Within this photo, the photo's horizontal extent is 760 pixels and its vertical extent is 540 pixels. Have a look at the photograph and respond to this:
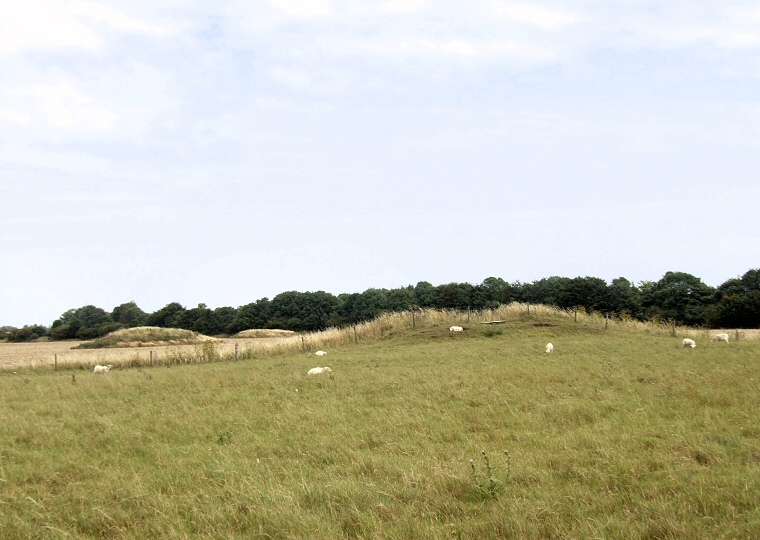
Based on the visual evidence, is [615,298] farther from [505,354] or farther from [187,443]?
[187,443]

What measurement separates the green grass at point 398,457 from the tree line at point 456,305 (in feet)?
118

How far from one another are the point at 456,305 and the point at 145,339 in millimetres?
40603

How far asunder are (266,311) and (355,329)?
2452 inches

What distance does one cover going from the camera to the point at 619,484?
701 centimetres

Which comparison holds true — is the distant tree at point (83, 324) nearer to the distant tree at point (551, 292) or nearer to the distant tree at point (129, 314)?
the distant tree at point (129, 314)

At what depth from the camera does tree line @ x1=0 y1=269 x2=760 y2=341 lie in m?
65.6

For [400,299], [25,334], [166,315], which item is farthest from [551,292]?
[25,334]

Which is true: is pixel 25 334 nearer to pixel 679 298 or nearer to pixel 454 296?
pixel 454 296

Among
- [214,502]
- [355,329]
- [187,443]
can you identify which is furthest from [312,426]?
[355,329]

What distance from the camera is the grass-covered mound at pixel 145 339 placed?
198 feet

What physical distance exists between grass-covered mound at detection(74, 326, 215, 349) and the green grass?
4450 centimetres

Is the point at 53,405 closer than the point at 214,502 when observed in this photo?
No

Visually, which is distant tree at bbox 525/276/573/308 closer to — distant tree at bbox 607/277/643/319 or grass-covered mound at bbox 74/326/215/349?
distant tree at bbox 607/277/643/319

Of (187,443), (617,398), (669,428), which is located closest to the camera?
(669,428)
